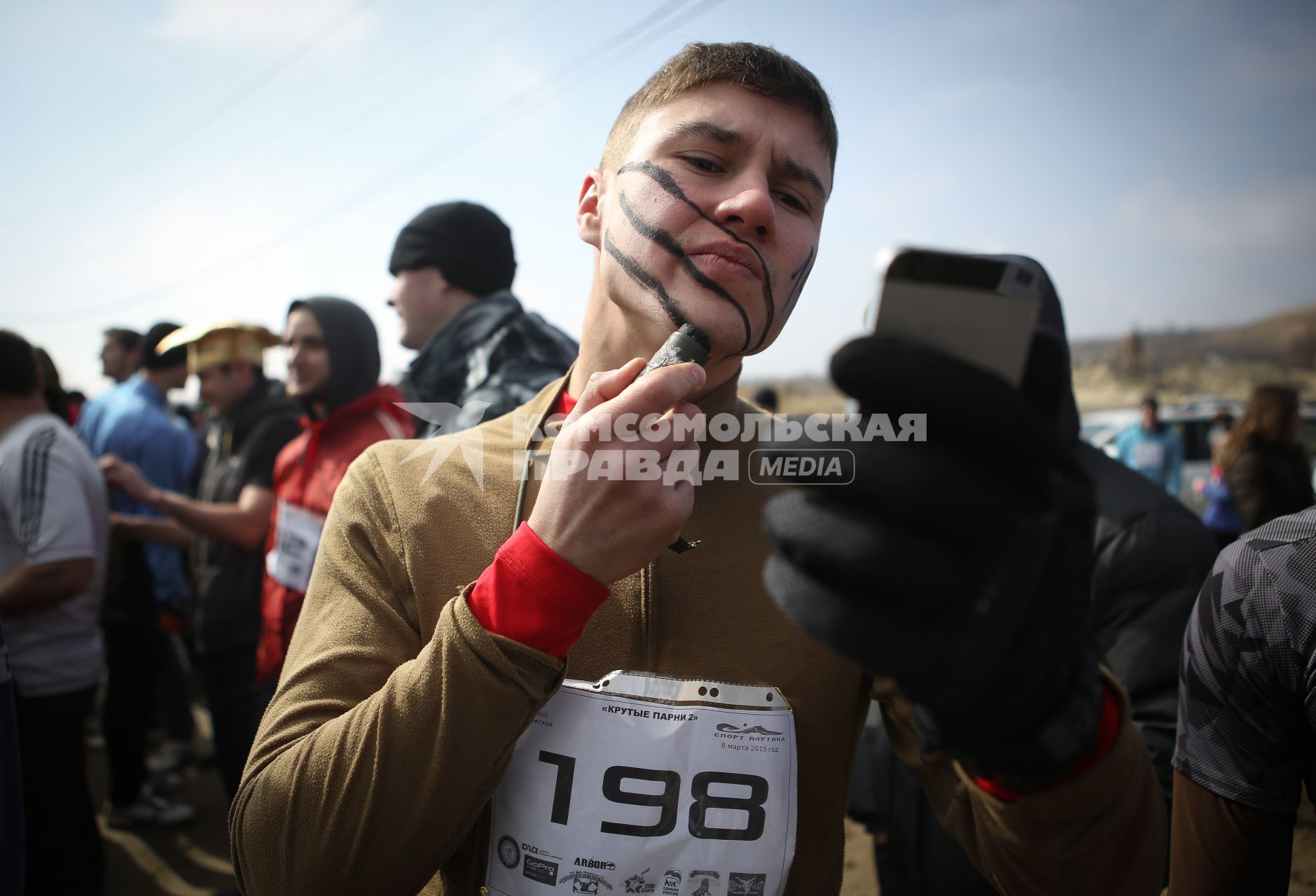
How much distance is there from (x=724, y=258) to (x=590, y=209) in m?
0.43

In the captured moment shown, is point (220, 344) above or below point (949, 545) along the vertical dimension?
above

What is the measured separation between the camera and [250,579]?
12.7 feet

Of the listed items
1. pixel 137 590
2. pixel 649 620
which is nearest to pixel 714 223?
pixel 649 620

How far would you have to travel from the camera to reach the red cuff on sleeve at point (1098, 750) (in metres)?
0.94

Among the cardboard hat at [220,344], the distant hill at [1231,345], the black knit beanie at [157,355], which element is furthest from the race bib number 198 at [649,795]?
the distant hill at [1231,345]

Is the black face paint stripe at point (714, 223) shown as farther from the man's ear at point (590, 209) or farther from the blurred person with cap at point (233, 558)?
the blurred person with cap at point (233, 558)

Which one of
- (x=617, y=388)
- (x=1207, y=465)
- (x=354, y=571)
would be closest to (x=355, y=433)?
(x=354, y=571)

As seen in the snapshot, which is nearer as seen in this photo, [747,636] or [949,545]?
[949,545]

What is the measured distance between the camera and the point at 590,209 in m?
1.70

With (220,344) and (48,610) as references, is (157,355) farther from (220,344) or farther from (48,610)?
(48,610)

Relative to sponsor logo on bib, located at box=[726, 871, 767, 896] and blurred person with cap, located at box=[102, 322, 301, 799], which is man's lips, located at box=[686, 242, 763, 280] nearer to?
sponsor logo on bib, located at box=[726, 871, 767, 896]

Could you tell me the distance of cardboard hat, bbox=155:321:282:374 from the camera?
15.0 ft

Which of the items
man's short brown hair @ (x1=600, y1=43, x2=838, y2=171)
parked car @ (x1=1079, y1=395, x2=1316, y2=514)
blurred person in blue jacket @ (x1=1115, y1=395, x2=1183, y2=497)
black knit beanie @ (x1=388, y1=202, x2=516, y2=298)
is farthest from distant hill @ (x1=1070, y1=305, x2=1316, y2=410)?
man's short brown hair @ (x1=600, y1=43, x2=838, y2=171)

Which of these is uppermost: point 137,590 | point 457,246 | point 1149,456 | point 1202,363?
point 1202,363
